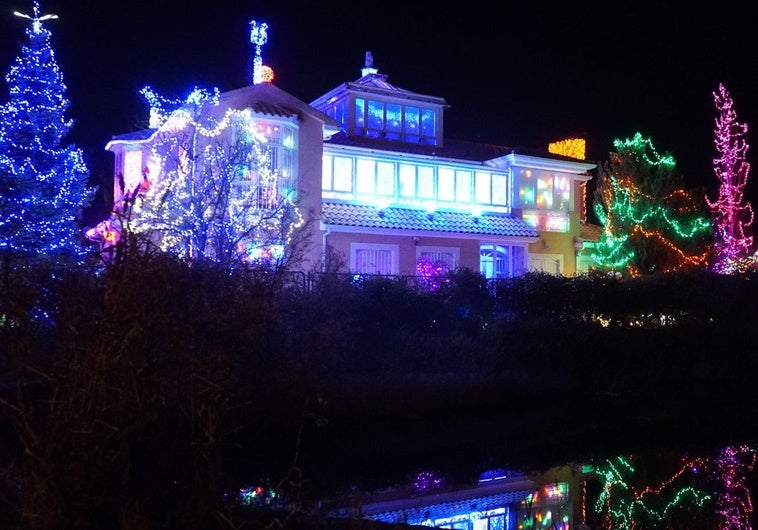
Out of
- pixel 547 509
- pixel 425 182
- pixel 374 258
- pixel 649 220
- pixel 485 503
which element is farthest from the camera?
pixel 649 220

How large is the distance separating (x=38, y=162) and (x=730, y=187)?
26.1 metres

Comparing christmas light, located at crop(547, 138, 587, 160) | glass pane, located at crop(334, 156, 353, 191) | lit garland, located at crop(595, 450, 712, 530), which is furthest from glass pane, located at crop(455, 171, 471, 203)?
lit garland, located at crop(595, 450, 712, 530)

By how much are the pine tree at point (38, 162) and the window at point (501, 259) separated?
13864 millimetres

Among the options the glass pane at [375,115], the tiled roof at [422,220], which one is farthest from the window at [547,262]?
the glass pane at [375,115]

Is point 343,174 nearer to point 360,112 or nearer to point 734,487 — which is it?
point 360,112

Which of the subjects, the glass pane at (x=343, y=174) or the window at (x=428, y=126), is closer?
the glass pane at (x=343, y=174)

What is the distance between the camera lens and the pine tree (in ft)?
71.2

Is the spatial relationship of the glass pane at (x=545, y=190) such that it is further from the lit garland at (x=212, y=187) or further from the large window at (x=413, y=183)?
→ the lit garland at (x=212, y=187)

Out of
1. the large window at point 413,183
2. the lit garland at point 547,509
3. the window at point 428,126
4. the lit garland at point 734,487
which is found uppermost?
the window at point 428,126

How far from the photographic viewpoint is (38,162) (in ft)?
74.0

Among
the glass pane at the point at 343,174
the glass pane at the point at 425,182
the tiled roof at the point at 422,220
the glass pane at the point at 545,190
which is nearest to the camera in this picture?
the tiled roof at the point at 422,220

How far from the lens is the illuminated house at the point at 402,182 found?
2273cm

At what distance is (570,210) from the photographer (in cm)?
2916

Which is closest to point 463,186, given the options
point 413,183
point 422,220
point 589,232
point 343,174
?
point 413,183
